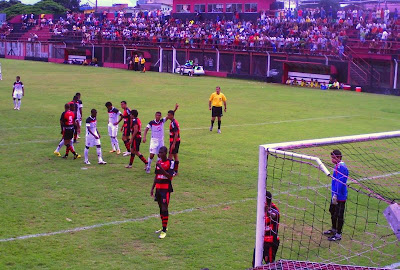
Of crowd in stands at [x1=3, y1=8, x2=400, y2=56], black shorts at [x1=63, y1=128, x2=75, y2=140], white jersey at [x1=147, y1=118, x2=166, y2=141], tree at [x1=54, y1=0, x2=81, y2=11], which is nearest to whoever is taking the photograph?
white jersey at [x1=147, y1=118, x2=166, y2=141]

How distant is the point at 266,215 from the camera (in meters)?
8.70

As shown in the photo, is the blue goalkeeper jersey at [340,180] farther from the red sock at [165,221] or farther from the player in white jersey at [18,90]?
the player in white jersey at [18,90]

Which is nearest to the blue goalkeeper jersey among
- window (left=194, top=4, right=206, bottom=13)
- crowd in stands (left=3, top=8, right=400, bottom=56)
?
crowd in stands (left=3, top=8, right=400, bottom=56)

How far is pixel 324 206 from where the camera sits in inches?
507

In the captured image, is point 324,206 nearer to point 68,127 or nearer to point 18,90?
point 68,127

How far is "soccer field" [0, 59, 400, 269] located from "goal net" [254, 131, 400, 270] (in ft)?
2.73

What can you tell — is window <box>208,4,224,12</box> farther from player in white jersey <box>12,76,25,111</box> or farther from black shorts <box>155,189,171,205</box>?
black shorts <box>155,189,171,205</box>

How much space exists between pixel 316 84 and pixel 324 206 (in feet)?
103

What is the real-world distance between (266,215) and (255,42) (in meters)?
43.0

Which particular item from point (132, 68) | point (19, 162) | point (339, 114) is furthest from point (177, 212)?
point (132, 68)

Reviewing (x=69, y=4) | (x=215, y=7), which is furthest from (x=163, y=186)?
(x=69, y=4)

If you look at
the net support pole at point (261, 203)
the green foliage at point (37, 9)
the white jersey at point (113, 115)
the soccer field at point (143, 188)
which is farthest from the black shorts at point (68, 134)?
the green foliage at point (37, 9)

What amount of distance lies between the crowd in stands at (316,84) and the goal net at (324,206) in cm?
2518

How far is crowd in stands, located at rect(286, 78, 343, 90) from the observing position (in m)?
42.1
